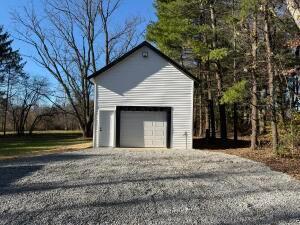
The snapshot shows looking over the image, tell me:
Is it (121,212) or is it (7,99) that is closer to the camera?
(121,212)

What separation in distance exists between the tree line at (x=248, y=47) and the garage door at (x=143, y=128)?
3.47 metres

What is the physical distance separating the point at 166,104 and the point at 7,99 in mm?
33732

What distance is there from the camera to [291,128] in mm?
17250

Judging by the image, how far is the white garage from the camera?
22562mm

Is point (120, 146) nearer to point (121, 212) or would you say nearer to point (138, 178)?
point (138, 178)

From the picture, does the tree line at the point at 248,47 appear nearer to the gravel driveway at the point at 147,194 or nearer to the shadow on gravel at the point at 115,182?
the gravel driveway at the point at 147,194

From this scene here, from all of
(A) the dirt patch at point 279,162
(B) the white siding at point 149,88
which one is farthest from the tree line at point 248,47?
(B) the white siding at point 149,88

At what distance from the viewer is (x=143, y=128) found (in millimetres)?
22734

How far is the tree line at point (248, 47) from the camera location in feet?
58.0

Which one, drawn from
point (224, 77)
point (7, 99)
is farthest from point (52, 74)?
point (224, 77)

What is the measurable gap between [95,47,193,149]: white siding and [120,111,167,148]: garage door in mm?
557

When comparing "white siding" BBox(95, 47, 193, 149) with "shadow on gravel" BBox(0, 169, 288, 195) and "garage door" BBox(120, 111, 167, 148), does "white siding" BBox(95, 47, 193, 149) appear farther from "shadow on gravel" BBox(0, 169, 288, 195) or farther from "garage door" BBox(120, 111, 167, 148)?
"shadow on gravel" BBox(0, 169, 288, 195)

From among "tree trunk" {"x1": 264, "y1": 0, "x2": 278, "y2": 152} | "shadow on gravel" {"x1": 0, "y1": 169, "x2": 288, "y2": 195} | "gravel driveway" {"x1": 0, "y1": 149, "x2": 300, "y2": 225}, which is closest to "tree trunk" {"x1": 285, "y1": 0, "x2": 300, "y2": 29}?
"gravel driveway" {"x1": 0, "y1": 149, "x2": 300, "y2": 225}

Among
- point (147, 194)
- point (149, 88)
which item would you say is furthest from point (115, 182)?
point (149, 88)
